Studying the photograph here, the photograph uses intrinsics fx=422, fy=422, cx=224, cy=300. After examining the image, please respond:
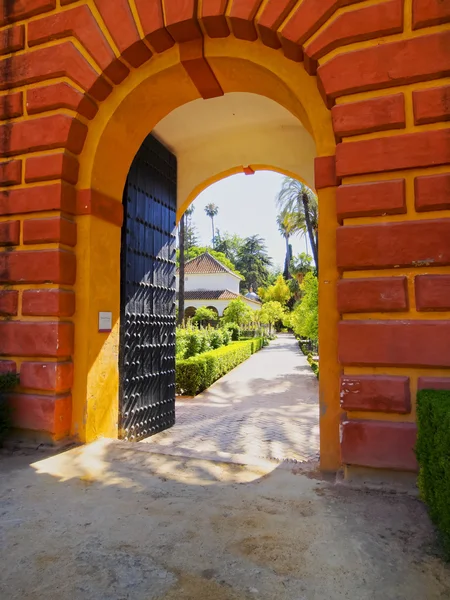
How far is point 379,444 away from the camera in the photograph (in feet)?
10.1

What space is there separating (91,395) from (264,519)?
8.07ft

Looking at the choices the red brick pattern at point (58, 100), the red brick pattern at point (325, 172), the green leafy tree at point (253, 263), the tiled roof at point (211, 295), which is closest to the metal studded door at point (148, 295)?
the red brick pattern at point (58, 100)

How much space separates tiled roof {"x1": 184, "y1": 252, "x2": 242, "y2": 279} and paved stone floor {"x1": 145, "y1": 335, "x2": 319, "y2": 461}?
105 ft

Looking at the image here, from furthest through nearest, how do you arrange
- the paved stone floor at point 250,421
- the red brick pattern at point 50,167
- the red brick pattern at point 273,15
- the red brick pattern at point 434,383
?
the paved stone floor at point 250,421
the red brick pattern at point 50,167
the red brick pattern at point 273,15
the red brick pattern at point 434,383

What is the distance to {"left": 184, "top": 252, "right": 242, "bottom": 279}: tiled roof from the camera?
4591cm

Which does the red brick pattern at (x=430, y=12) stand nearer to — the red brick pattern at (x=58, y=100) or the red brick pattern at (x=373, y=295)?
the red brick pattern at (x=373, y=295)

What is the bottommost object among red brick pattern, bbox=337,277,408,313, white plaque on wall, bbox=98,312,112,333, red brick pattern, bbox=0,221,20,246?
white plaque on wall, bbox=98,312,112,333

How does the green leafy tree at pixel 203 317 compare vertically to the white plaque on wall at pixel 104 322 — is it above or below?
above

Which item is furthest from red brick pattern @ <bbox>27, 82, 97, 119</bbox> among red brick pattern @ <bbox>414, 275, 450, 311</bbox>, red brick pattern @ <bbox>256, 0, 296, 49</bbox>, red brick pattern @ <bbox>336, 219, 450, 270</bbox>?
red brick pattern @ <bbox>414, 275, 450, 311</bbox>

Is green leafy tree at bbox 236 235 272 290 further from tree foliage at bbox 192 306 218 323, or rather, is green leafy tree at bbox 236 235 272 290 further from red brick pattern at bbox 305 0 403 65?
red brick pattern at bbox 305 0 403 65

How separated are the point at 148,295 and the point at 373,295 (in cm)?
361

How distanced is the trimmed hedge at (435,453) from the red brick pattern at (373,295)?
0.67 metres

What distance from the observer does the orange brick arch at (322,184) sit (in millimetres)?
3107

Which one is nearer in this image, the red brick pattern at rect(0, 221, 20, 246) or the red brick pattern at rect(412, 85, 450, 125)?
the red brick pattern at rect(412, 85, 450, 125)
